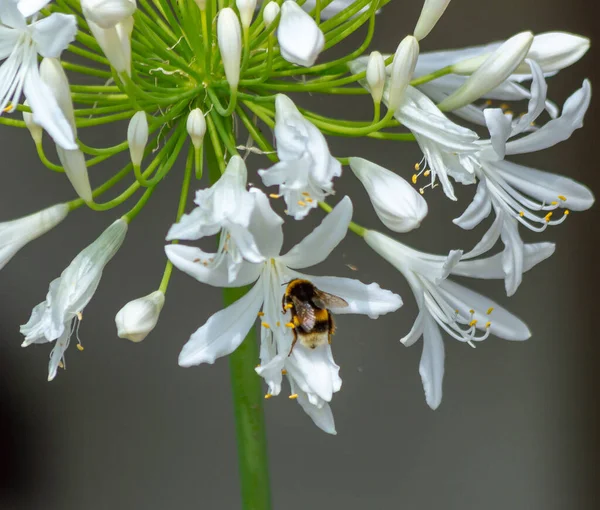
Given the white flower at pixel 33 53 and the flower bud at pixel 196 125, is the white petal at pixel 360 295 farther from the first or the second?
the white flower at pixel 33 53

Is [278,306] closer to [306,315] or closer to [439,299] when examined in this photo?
[306,315]

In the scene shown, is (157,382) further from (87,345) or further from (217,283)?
(217,283)

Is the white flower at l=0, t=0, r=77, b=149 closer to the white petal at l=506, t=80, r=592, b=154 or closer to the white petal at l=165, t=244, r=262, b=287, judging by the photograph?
the white petal at l=165, t=244, r=262, b=287

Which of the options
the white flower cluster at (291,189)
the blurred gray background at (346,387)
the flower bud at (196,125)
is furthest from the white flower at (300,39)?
the blurred gray background at (346,387)

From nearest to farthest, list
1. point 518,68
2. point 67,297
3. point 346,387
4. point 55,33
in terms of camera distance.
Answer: point 55,33 < point 67,297 < point 518,68 < point 346,387

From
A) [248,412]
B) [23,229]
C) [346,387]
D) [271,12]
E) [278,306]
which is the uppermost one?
[271,12]

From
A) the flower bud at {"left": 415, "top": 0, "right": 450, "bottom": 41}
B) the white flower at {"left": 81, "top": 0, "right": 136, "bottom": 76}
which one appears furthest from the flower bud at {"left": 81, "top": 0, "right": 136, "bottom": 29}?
the flower bud at {"left": 415, "top": 0, "right": 450, "bottom": 41}

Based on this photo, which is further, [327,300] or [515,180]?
[515,180]

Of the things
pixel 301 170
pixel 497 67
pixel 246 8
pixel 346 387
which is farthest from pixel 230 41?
pixel 346 387
